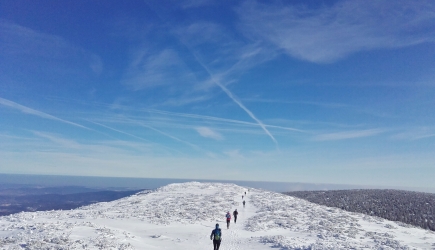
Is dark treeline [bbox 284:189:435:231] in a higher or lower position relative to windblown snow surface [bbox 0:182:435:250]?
lower

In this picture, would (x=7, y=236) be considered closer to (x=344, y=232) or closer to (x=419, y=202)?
(x=344, y=232)

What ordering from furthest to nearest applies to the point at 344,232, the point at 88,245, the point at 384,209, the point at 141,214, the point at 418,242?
the point at 384,209
the point at 141,214
the point at 344,232
the point at 418,242
the point at 88,245

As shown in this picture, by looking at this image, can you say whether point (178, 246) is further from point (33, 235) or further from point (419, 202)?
point (419, 202)

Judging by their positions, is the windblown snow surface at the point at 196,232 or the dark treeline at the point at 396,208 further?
the dark treeline at the point at 396,208

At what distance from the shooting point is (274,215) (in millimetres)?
39844

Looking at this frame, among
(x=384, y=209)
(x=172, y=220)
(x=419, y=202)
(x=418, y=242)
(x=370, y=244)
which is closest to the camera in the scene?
(x=370, y=244)

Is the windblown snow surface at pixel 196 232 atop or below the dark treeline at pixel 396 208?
atop

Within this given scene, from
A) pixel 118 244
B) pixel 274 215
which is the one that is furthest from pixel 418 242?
pixel 118 244

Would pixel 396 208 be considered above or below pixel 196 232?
below

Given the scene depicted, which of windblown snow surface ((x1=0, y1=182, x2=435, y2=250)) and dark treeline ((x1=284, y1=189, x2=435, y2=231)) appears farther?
dark treeline ((x1=284, y1=189, x2=435, y2=231))

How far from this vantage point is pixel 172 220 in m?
32.9

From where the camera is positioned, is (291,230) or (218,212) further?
(218,212)

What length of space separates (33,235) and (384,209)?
76.2 metres

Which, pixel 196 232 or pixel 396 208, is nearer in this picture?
pixel 196 232
